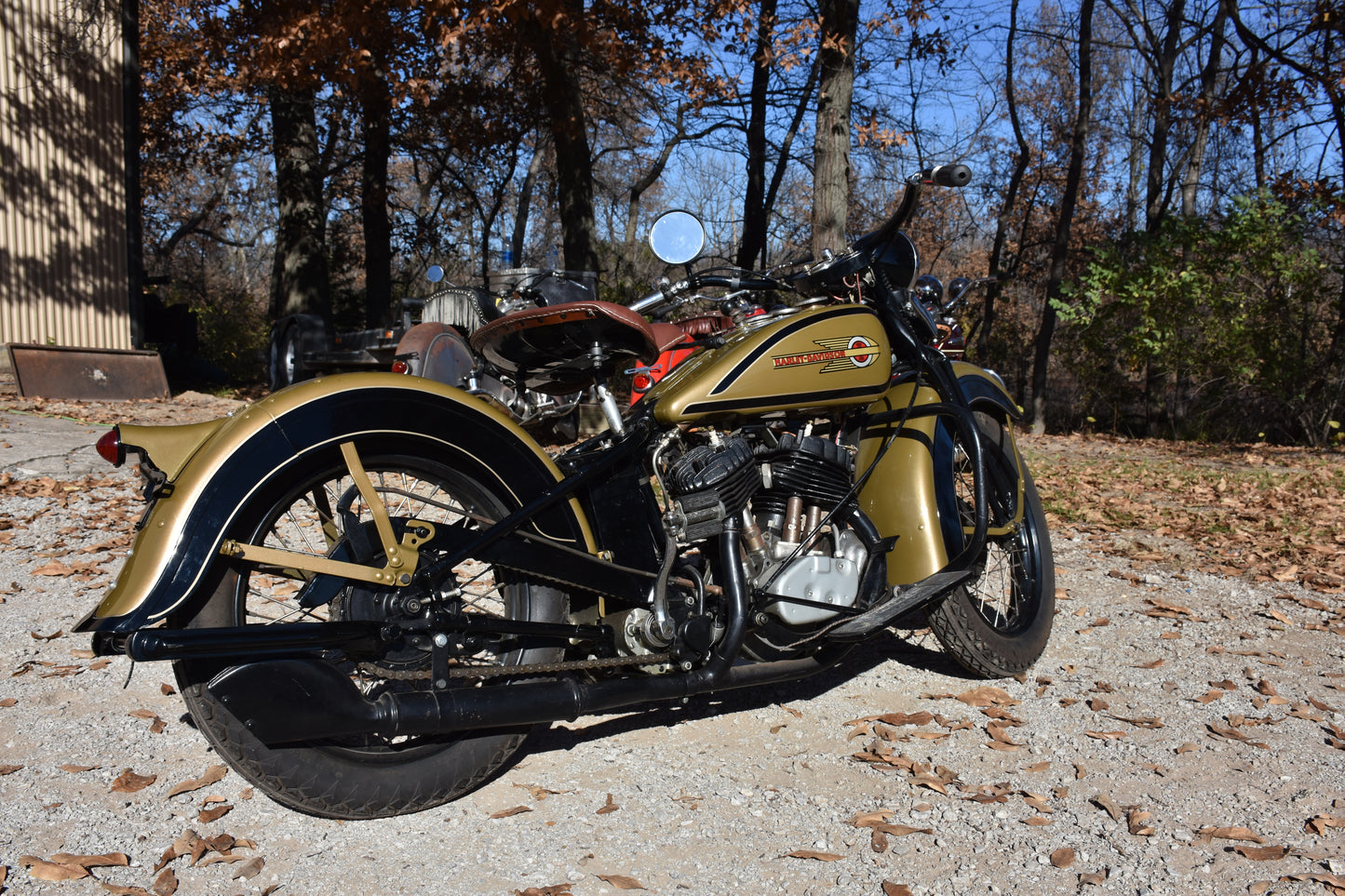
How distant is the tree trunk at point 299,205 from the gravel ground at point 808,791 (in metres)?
10.9

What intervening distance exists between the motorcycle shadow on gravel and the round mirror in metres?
1.52

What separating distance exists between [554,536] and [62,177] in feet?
36.0

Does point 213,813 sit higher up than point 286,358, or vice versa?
point 286,358

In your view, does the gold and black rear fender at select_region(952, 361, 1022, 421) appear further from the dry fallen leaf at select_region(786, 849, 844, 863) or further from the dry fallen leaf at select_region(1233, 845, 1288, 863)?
the dry fallen leaf at select_region(786, 849, 844, 863)

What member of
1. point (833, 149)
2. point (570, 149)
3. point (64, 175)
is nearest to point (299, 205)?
point (64, 175)

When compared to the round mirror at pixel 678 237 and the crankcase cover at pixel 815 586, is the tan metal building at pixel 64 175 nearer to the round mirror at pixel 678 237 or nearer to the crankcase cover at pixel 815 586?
the round mirror at pixel 678 237

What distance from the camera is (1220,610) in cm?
460

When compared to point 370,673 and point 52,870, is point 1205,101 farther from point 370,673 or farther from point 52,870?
point 52,870

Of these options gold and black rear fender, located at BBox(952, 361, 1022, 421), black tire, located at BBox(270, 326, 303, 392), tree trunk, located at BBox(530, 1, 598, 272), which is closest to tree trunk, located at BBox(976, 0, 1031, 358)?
tree trunk, located at BBox(530, 1, 598, 272)

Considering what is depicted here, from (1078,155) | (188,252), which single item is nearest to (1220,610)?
(1078,155)

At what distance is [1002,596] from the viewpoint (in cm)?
408

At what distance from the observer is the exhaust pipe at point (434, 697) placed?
7.04 feet

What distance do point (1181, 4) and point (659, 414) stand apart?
19180mm

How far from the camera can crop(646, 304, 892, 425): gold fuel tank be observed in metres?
2.83
